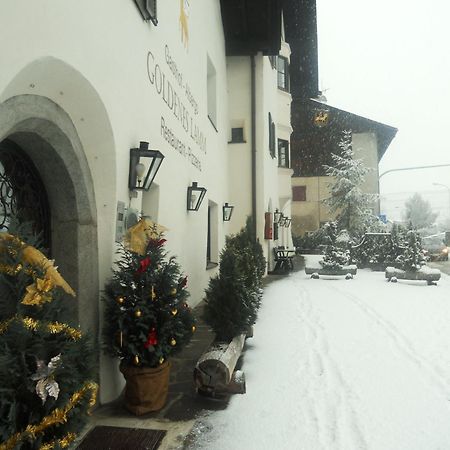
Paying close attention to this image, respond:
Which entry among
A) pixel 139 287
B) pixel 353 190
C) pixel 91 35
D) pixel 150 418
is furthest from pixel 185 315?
pixel 353 190

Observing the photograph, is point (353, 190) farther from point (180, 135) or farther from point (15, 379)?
point (15, 379)

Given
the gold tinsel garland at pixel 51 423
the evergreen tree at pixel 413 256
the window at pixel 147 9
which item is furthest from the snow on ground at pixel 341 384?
the evergreen tree at pixel 413 256

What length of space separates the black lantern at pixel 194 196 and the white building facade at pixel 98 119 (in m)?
0.14

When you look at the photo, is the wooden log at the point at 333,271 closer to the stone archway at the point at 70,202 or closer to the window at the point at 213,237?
the window at the point at 213,237

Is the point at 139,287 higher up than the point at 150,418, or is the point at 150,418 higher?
the point at 139,287

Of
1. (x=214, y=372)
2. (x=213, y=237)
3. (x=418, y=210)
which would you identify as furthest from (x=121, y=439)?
(x=418, y=210)

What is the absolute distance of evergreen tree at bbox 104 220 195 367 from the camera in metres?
3.82

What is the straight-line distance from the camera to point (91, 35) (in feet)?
12.4

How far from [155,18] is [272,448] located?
15.7 ft

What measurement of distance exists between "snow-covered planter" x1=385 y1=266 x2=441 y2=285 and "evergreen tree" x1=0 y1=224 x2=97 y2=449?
41.6ft

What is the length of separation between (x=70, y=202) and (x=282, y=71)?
16031 millimetres

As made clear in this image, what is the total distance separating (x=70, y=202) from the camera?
392cm

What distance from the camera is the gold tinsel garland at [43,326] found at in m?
2.27

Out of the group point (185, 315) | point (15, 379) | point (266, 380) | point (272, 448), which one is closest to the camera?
point (15, 379)
